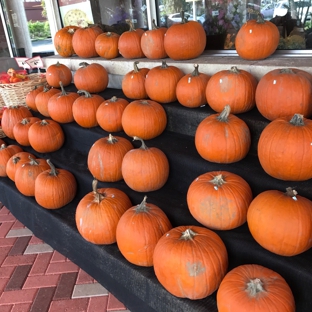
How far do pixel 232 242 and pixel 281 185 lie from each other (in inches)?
14.7

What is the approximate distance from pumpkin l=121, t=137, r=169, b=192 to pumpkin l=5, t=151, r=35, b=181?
44.4 inches

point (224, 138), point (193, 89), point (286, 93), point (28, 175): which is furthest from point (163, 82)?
point (28, 175)

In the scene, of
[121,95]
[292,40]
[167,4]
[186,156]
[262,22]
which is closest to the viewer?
[186,156]

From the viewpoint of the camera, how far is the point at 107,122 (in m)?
2.44

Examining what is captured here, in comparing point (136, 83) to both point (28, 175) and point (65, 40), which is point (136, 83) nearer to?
point (28, 175)

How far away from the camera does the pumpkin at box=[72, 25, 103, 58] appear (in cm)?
328

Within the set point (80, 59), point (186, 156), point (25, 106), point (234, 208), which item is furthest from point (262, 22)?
point (25, 106)

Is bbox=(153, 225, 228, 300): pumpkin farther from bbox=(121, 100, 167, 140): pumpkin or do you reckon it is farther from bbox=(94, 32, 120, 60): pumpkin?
bbox=(94, 32, 120, 60): pumpkin

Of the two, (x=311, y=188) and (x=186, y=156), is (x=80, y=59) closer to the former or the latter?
(x=186, y=156)

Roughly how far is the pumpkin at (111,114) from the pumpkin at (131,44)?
2.42 feet

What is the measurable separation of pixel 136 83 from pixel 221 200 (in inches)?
55.1

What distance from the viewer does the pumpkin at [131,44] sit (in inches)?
115

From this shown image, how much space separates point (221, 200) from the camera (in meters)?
1.50

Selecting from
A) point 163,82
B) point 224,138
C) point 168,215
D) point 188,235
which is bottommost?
point 168,215
